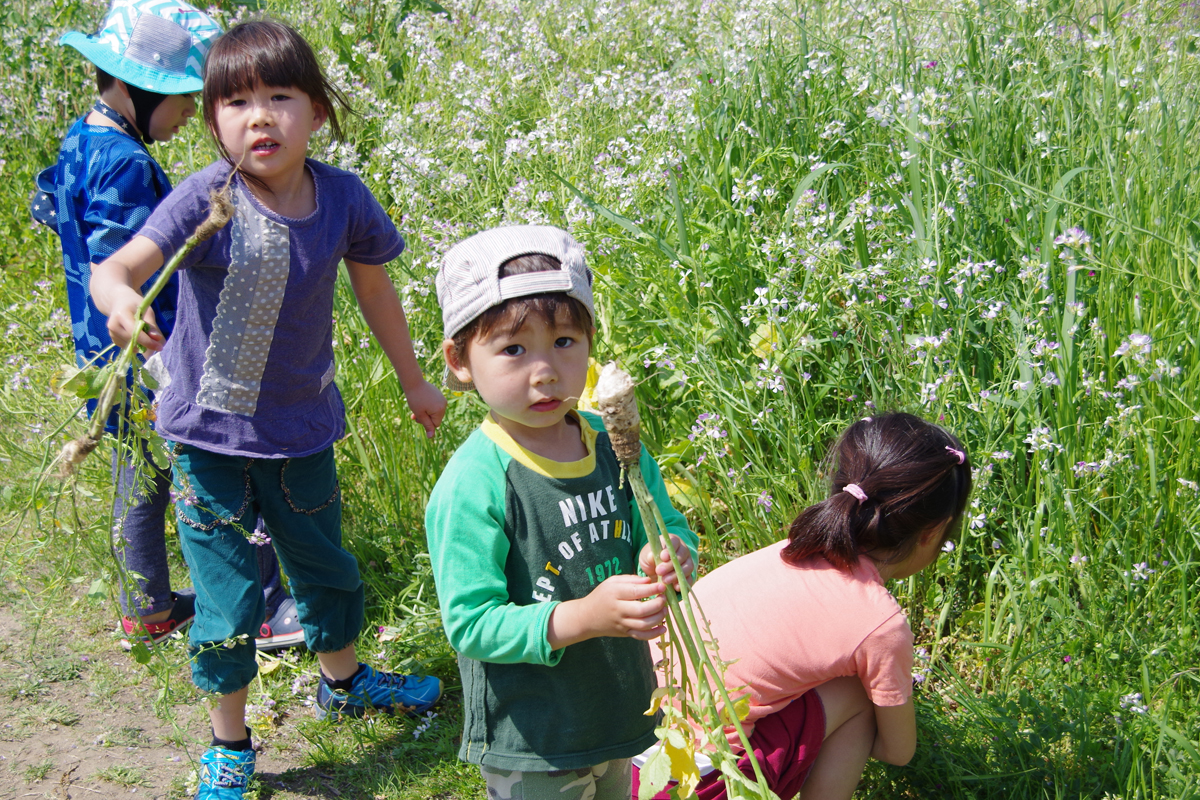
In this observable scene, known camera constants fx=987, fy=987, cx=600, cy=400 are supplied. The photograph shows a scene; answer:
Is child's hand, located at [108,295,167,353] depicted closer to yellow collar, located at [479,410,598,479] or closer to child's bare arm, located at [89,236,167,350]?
child's bare arm, located at [89,236,167,350]

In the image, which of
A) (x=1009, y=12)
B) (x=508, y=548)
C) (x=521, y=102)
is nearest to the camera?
(x=508, y=548)

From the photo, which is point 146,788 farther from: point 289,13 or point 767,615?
point 289,13

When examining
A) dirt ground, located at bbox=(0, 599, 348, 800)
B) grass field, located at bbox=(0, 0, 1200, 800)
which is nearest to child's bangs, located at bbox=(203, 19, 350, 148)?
grass field, located at bbox=(0, 0, 1200, 800)

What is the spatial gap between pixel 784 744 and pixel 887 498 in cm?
51

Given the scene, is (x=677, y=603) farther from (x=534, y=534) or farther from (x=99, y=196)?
(x=99, y=196)

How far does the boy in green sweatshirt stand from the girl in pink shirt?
251mm

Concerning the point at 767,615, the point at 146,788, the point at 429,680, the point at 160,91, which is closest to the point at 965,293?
the point at 767,615

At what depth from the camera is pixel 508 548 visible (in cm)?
158

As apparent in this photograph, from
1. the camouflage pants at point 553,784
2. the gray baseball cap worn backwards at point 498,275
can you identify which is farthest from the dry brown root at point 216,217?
the camouflage pants at point 553,784

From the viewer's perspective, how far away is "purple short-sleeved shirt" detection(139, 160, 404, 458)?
6.84 feet

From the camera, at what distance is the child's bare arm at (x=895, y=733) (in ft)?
6.22

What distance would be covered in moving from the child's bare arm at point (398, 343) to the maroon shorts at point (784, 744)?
3.41ft

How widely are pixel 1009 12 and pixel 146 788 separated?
12.2 ft

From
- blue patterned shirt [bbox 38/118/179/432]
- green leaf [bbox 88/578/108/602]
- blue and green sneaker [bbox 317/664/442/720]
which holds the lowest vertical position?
blue and green sneaker [bbox 317/664/442/720]
